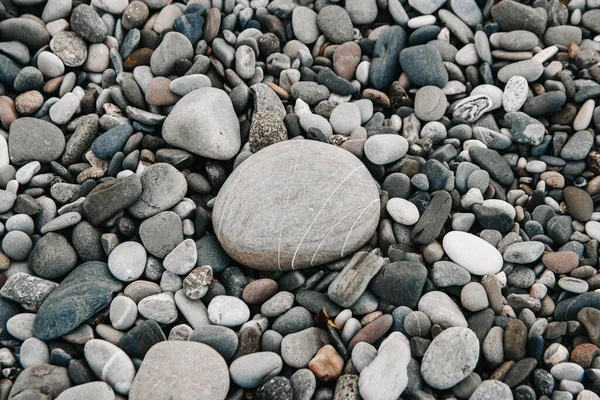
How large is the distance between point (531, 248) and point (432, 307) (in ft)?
2.08

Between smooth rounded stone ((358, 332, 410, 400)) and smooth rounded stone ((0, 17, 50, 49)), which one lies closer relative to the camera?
smooth rounded stone ((358, 332, 410, 400))

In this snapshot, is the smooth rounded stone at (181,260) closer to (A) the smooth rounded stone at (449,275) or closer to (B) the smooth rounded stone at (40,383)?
(B) the smooth rounded stone at (40,383)

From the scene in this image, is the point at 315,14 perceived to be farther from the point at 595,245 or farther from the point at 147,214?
the point at 595,245

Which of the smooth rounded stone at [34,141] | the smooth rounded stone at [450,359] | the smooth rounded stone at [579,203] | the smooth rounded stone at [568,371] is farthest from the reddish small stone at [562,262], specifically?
the smooth rounded stone at [34,141]

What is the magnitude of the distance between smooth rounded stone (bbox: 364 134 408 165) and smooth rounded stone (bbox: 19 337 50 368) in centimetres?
197

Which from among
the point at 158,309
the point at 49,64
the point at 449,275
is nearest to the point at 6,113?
the point at 49,64

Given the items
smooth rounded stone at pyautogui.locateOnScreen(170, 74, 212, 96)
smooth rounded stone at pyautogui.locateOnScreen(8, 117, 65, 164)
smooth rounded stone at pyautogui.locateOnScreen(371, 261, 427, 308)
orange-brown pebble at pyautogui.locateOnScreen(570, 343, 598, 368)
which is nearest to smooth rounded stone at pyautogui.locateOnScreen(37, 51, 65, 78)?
smooth rounded stone at pyautogui.locateOnScreen(8, 117, 65, 164)

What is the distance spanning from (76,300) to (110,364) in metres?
0.38

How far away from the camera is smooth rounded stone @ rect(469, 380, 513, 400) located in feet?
7.14

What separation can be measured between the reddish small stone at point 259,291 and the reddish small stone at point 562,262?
1.44m

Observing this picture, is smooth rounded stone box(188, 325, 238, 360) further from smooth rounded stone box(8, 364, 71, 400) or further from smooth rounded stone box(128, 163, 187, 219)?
smooth rounded stone box(128, 163, 187, 219)

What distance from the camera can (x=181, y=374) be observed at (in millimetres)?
2176

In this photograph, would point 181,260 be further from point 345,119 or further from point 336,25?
point 336,25

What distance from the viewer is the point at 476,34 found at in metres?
3.46
